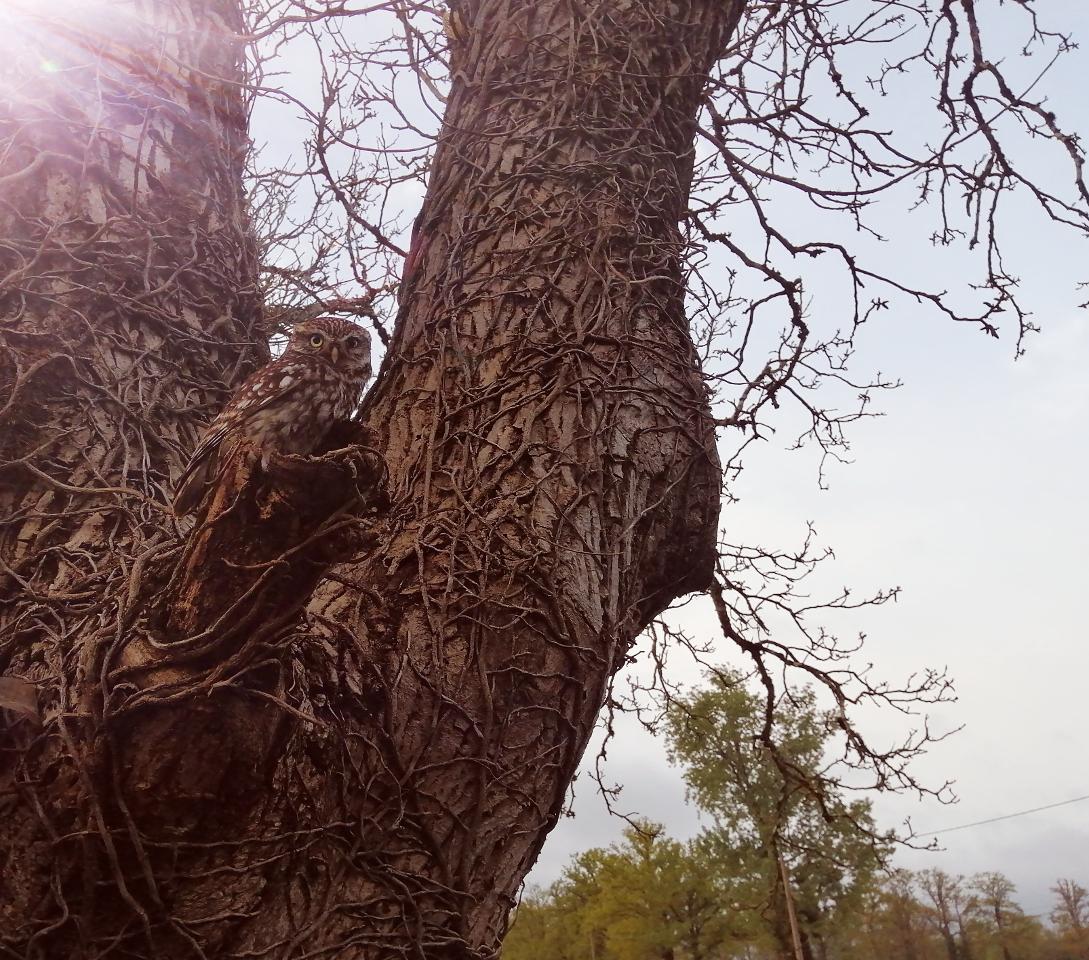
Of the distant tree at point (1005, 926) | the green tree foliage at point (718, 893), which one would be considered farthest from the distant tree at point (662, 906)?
the distant tree at point (1005, 926)

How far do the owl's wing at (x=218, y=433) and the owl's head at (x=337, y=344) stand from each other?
160mm

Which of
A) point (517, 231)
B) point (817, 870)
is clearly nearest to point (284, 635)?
point (517, 231)

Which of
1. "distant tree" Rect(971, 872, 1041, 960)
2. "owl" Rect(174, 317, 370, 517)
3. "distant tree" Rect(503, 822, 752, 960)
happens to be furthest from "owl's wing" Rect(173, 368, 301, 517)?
"distant tree" Rect(971, 872, 1041, 960)

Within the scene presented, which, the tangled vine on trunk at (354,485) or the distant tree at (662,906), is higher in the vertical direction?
the tangled vine on trunk at (354,485)

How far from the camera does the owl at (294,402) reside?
1.30 m

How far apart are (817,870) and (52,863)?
739 inches

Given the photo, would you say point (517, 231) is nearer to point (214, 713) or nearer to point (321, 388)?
point (321, 388)

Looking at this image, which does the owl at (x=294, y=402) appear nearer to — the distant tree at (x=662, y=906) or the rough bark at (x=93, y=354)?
the rough bark at (x=93, y=354)

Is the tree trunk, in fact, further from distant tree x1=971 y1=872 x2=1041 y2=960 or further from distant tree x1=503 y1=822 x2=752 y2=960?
distant tree x1=971 y1=872 x2=1041 y2=960

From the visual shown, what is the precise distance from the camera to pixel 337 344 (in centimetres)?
163

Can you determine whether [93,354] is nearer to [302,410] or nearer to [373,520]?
[302,410]

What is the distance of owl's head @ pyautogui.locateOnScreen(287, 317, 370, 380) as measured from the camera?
1.60m

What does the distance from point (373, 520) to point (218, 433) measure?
0.34 meters

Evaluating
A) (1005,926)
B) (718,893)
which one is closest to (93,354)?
(718,893)
